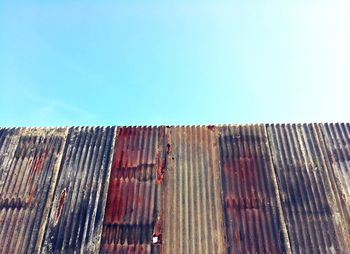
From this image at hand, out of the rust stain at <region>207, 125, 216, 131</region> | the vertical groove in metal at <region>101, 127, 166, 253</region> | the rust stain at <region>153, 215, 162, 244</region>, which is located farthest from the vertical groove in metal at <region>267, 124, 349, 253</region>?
the vertical groove in metal at <region>101, 127, 166, 253</region>

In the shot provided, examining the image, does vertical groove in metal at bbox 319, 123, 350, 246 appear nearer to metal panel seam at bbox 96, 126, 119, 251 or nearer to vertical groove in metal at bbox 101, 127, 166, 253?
vertical groove in metal at bbox 101, 127, 166, 253

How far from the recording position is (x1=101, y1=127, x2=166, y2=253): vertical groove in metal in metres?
7.96

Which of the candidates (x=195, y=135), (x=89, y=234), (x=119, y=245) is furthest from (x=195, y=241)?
(x=195, y=135)

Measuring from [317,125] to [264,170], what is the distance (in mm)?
2531

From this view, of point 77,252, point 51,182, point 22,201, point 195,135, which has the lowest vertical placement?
point 77,252

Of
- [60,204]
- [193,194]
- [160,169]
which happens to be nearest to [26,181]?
[60,204]

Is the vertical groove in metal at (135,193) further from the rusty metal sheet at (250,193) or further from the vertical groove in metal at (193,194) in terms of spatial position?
the rusty metal sheet at (250,193)

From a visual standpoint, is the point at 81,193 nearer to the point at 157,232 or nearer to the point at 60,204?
the point at 60,204

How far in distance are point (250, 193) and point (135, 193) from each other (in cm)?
304

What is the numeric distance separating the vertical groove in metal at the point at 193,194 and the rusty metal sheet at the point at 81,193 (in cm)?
178

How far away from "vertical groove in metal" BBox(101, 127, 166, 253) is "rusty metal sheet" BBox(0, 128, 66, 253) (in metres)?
1.76

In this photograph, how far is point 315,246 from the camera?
25.3 ft

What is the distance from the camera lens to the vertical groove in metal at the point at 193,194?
791 centimetres

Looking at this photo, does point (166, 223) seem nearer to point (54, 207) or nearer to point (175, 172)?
point (175, 172)
